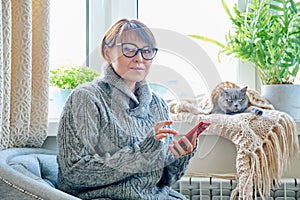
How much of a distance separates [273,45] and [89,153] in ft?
3.21

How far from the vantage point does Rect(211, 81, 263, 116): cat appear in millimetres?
1750

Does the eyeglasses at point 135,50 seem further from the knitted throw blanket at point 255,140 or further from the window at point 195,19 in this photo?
the window at point 195,19

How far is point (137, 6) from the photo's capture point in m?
2.06

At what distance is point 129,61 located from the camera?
132 centimetres

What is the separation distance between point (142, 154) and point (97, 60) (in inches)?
22.5

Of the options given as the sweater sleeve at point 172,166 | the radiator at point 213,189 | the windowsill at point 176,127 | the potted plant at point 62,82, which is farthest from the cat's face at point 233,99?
the potted plant at point 62,82

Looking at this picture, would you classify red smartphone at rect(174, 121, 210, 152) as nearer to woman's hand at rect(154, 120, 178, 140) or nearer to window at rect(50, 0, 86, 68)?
woman's hand at rect(154, 120, 178, 140)

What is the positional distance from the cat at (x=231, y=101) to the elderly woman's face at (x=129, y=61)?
0.47 metres

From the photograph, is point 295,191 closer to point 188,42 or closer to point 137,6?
point 188,42

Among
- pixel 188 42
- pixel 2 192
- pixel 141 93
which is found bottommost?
pixel 2 192

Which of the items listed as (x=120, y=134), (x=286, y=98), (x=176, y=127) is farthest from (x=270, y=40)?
(x=120, y=134)

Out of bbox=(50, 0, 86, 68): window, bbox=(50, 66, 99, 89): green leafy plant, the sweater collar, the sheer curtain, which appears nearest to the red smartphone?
the sweater collar

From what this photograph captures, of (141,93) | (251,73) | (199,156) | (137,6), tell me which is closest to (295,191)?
(199,156)

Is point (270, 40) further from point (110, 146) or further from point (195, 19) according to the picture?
point (110, 146)
